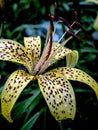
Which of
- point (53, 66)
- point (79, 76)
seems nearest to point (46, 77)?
point (79, 76)

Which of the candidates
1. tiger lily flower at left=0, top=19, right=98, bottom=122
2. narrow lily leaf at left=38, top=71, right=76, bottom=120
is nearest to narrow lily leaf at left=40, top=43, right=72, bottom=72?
tiger lily flower at left=0, top=19, right=98, bottom=122

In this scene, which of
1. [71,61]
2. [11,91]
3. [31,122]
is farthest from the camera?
[71,61]

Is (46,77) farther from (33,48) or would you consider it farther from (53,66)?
(53,66)

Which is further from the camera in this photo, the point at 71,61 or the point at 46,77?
the point at 71,61

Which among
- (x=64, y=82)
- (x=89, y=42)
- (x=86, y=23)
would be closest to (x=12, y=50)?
(x=64, y=82)

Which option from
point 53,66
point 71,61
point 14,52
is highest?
point 14,52

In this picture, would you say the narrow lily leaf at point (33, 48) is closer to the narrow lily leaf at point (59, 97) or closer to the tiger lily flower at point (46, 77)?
the tiger lily flower at point (46, 77)

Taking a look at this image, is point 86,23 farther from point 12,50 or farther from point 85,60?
point 12,50

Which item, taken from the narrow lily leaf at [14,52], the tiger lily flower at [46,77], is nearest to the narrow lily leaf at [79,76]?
the tiger lily flower at [46,77]
